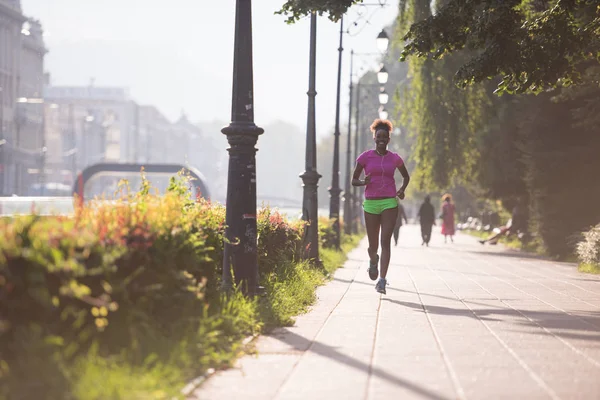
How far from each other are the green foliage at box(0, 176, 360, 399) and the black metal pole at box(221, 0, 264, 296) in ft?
3.01

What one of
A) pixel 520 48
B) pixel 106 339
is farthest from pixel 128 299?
pixel 520 48

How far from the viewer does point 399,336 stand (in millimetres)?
8492

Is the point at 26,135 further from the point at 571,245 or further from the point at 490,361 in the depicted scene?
the point at 490,361

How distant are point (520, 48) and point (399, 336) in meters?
6.47

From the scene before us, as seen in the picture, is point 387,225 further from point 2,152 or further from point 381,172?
point 2,152

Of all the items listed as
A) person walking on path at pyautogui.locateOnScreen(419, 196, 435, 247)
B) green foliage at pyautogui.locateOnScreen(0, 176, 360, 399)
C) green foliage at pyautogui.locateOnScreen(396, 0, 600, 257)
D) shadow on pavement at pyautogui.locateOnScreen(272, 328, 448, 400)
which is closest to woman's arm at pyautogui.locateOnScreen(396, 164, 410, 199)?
green foliage at pyautogui.locateOnScreen(396, 0, 600, 257)

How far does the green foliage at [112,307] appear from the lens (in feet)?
17.1

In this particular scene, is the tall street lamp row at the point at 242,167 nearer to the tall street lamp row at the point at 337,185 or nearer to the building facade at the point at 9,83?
the tall street lamp row at the point at 337,185

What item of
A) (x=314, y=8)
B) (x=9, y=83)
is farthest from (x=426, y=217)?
(x=9, y=83)

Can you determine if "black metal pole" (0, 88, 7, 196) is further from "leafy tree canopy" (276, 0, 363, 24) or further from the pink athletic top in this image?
the pink athletic top

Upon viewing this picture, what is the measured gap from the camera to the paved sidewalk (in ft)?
19.9

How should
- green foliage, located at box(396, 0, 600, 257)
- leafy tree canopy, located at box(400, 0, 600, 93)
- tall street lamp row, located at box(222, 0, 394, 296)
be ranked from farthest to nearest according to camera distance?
green foliage, located at box(396, 0, 600, 257)
leafy tree canopy, located at box(400, 0, 600, 93)
tall street lamp row, located at box(222, 0, 394, 296)

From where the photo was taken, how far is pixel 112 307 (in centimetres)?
545

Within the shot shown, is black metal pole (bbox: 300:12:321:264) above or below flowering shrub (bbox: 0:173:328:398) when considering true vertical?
above
